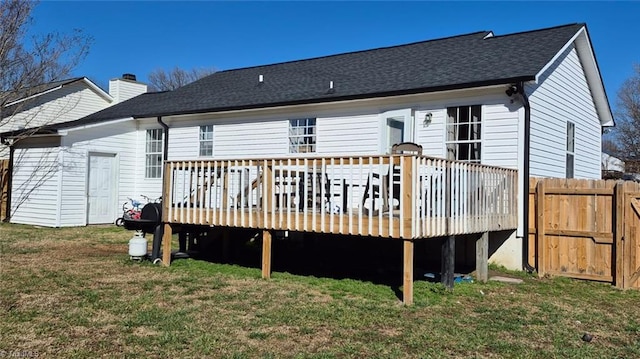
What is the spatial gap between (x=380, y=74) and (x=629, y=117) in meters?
30.6

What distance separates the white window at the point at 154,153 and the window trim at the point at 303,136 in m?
4.73

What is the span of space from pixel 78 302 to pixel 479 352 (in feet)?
14.1

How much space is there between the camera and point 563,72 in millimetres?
10594

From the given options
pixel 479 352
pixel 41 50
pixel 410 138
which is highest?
pixel 41 50

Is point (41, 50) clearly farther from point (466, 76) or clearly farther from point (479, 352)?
point (479, 352)

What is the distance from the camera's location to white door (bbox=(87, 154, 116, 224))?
46.9 feet

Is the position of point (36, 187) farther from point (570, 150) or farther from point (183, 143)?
point (570, 150)

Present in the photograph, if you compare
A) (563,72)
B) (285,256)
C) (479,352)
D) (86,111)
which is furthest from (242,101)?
(86,111)

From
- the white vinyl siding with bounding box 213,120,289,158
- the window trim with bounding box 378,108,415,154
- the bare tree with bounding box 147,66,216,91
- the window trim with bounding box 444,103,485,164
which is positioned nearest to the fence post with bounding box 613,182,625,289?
the window trim with bounding box 444,103,485,164

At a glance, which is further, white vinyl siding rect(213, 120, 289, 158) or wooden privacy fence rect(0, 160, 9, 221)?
wooden privacy fence rect(0, 160, 9, 221)

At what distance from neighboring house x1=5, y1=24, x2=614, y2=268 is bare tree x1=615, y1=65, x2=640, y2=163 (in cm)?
2518

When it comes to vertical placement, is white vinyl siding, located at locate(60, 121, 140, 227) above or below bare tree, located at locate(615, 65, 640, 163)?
below

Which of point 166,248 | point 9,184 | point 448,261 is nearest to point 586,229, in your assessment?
point 448,261

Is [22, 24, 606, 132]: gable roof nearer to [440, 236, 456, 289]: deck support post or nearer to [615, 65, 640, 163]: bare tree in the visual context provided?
[440, 236, 456, 289]: deck support post
